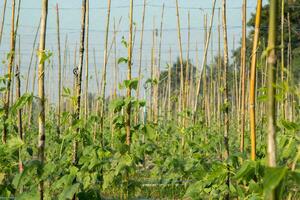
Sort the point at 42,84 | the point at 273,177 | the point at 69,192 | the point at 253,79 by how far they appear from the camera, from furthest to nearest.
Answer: the point at 69,192, the point at 42,84, the point at 253,79, the point at 273,177

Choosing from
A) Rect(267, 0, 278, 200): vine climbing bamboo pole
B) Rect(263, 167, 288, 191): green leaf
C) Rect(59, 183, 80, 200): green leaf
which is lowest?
Rect(59, 183, 80, 200): green leaf

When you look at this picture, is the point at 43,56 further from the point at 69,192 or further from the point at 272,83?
the point at 272,83

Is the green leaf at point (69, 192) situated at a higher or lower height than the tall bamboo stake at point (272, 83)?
lower

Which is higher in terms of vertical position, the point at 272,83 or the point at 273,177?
the point at 272,83

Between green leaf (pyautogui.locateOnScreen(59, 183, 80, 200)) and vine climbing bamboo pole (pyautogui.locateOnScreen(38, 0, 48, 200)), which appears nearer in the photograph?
vine climbing bamboo pole (pyautogui.locateOnScreen(38, 0, 48, 200))

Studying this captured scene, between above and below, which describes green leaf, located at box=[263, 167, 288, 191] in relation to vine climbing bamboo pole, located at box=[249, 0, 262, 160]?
below

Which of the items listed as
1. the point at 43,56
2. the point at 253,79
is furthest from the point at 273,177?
the point at 43,56

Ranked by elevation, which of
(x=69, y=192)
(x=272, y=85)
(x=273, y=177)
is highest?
(x=272, y=85)

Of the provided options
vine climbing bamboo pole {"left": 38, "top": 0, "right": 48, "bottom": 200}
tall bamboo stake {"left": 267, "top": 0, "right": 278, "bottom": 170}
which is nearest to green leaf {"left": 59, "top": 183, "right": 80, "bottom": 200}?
vine climbing bamboo pole {"left": 38, "top": 0, "right": 48, "bottom": 200}

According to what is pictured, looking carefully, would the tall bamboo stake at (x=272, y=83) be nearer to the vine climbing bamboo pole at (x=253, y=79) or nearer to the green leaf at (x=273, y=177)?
the green leaf at (x=273, y=177)

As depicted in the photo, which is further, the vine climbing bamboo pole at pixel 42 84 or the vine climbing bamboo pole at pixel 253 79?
the vine climbing bamboo pole at pixel 42 84

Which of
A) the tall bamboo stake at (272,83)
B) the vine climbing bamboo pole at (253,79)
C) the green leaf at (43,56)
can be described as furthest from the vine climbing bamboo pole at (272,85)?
the green leaf at (43,56)

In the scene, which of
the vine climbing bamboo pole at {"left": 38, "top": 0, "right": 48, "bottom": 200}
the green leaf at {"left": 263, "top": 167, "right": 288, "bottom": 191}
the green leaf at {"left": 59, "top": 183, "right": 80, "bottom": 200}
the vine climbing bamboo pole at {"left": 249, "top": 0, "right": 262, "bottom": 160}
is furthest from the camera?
the green leaf at {"left": 59, "top": 183, "right": 80, "bottom": 200}

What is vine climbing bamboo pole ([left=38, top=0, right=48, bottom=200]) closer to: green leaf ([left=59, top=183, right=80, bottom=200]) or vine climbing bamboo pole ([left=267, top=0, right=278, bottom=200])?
green leaf ([left=59, top=183, right=80, bottom=200])
